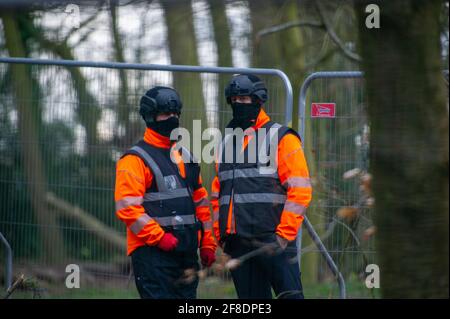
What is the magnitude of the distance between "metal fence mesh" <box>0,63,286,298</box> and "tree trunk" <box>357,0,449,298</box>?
4.05 meters

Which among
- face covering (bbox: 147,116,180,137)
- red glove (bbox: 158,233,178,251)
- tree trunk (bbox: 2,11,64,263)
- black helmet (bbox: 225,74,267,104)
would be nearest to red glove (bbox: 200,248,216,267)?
red glove (bbox: 158,233,178,251)

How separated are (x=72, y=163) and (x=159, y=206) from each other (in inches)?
80.9

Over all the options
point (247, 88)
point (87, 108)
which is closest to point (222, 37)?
point (87, 108)

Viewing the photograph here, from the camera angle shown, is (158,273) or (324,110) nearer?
(158,273)

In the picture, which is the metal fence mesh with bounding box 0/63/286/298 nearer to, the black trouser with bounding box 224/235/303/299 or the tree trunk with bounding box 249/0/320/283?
the black trouser with bounding box 224/235/303/299

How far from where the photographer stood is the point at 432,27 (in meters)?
3.92

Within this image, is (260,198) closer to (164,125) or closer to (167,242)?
(167,242)

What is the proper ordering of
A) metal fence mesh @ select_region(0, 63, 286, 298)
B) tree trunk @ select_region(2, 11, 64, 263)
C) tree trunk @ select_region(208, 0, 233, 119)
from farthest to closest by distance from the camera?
tree trunk @ select_region(208, 0, 233, 119) < tree trunk @ select_region(2, 11, 64, 263) < metal fence mesh @ select_region(0, 63, 286, 298)

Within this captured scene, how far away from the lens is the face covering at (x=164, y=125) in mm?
6531

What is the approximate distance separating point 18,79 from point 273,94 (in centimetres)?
257

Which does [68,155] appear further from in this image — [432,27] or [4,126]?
[432,27]

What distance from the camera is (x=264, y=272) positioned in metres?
6.55

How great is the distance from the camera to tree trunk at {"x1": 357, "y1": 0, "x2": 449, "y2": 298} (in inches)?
152

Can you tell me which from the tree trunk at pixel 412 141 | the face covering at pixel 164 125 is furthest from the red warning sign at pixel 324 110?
the tree trunk at pixel 412 141
